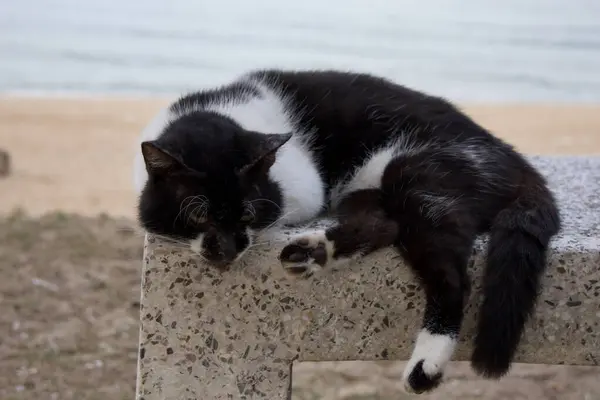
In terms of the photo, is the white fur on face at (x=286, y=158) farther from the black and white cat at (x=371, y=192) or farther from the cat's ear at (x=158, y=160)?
the cat's ear at (x=158, y=160)

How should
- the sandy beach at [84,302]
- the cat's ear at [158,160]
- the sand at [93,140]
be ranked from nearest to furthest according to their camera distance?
1. the cat's ear at [158,160]
2. the sandy beach at [84,302]
3. the sand at [93,140]

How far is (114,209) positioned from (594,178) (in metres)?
2.86

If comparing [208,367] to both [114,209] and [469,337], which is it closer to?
[469,337]

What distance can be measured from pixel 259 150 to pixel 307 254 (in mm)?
218

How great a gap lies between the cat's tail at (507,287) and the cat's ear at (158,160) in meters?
0.62

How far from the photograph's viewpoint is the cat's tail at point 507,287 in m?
1.36

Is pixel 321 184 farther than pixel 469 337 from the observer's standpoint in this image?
Yes

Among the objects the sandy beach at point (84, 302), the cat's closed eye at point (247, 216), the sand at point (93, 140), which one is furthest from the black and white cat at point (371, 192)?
the sand at point (93, 140)

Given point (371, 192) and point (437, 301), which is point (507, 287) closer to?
point (437, 301)

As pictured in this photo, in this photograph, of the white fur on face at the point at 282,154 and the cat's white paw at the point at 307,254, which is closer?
the cat's white paw at the point at 307,254

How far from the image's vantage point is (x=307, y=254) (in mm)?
1428

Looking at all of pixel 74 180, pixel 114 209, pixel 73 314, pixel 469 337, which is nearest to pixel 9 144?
pixel 74 180

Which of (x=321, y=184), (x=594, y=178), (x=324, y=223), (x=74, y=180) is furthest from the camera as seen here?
(x=74, y=180)

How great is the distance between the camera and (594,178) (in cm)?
217
